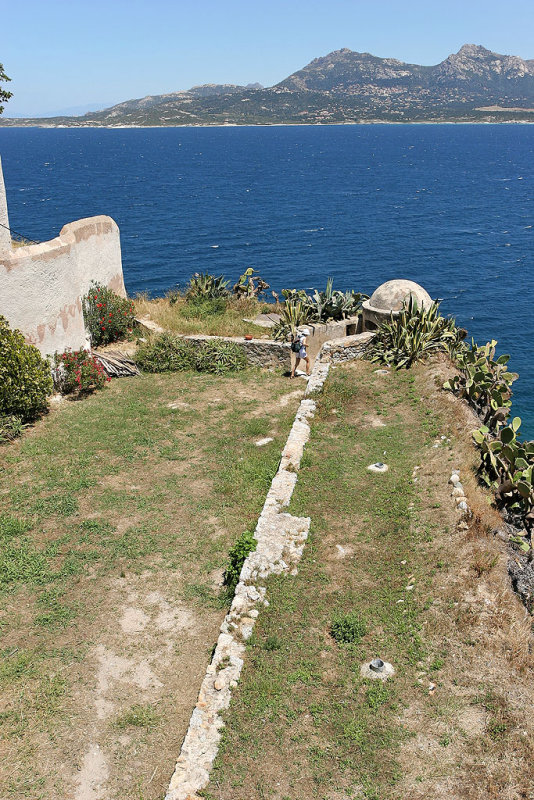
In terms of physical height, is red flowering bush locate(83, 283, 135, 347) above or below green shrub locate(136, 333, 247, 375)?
above

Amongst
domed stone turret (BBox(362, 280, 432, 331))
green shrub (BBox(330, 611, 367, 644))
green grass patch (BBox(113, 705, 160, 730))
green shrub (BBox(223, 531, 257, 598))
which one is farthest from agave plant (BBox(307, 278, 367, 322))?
green grass patch (BBox(113, 705, 160, 730))

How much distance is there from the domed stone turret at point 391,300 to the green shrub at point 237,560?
10491 mm

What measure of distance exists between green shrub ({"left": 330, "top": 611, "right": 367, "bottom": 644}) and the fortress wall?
10.4 m

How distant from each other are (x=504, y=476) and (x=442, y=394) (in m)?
3.55

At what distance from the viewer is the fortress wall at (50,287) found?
1419 centimetres

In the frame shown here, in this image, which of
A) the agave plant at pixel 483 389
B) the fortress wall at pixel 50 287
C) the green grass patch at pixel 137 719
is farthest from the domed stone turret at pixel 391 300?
the green grass patch at pixel 137 719

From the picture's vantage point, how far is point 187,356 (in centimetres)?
1809

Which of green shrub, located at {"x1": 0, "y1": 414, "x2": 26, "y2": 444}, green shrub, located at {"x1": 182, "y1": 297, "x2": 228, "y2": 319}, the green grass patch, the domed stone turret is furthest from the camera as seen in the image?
green shrub, located at {"x1": 182, "y1": 297, "x2": 228, "y2": 319}

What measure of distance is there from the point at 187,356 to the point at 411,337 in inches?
250

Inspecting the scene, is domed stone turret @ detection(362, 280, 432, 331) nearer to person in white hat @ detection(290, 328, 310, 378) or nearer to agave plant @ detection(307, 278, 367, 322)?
agave plant @ detection(307, 278, 367, 322)

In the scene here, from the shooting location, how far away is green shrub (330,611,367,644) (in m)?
7.93

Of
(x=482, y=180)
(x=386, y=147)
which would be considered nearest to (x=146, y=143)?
(x=386, y=147)

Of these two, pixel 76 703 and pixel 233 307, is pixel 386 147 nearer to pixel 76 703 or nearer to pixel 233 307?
pixel 233 307

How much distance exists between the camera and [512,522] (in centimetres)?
1100
